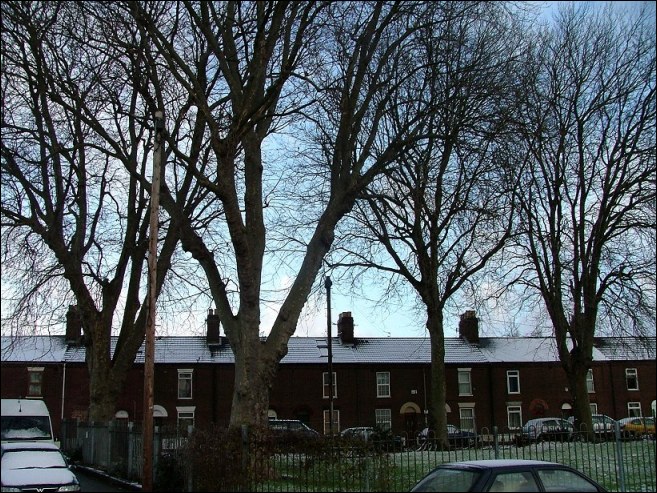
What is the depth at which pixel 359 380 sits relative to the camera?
159ft

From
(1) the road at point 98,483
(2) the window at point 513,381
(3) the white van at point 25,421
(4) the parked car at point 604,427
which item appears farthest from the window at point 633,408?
(3) the white van at point 25,421

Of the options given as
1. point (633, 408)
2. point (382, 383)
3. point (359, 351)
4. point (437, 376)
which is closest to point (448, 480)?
point (437, 376)

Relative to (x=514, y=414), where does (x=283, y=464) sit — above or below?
above

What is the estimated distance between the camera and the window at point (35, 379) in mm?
45062

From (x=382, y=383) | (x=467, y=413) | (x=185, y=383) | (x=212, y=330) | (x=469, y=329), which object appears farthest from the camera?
(x=469, y=329)

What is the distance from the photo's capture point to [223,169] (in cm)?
1752

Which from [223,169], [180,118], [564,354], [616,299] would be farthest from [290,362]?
[223,169]

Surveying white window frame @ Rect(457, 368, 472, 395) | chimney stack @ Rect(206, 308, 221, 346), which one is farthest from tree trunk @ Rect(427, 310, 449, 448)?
chimney stack @ Rect(206, 308, 221, 346)

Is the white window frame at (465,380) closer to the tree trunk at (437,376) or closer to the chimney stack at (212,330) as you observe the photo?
the chimney stack at (212,330)

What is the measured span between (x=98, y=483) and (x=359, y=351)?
3204 cm

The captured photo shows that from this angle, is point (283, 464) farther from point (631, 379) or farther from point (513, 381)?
point (631, 379)

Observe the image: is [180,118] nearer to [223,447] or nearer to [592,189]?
[223,447]

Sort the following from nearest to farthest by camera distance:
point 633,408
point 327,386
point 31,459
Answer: point 31,459 < point 327,386 < point 633,408

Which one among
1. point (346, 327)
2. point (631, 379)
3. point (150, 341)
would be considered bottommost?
point (631, 379)
